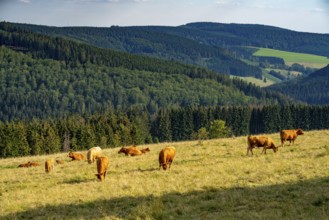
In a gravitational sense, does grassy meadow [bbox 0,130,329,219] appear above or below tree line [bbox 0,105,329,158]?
above

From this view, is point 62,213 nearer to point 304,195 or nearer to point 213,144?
point 304,195

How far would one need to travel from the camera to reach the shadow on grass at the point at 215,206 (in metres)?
15.7

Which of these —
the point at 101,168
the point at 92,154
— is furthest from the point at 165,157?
the point at 92,154


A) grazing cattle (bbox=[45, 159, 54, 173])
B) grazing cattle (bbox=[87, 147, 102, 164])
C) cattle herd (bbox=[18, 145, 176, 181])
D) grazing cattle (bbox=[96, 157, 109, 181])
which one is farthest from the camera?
grazing cattle (bbox=[87, 147, 102, 164])

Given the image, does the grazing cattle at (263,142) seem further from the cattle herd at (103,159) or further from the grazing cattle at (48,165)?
the grazing cattle at (48,165)

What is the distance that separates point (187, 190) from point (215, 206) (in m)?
3.34

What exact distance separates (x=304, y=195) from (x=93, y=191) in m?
10.8

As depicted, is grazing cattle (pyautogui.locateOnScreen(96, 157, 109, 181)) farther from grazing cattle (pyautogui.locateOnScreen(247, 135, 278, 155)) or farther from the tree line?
the tree line

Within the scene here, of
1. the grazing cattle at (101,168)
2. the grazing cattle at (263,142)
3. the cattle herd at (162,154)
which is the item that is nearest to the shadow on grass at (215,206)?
the grazing cattle at (101,168)

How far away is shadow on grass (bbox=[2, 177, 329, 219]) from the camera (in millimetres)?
15656

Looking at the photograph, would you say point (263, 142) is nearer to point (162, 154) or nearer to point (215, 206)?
point (162, 154)

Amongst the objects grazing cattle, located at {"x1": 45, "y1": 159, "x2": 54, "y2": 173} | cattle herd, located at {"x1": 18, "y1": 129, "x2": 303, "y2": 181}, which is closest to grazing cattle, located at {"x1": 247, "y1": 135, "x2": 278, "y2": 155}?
cattle herd, located at {"x1": 18, "y1": 129, "x2": 303, "y2": 181}

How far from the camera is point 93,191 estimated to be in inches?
860

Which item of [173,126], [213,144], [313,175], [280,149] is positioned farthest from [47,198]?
[173,126]
